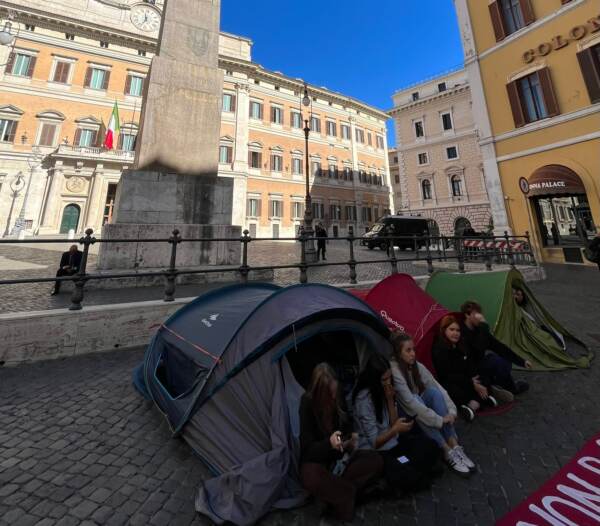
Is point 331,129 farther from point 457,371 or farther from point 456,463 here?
point 456,463

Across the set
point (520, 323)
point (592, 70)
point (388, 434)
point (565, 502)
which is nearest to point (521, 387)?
point (520, 323)

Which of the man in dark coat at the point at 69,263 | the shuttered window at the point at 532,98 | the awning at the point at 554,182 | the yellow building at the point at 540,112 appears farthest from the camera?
the shuttered window at the point at 532,98

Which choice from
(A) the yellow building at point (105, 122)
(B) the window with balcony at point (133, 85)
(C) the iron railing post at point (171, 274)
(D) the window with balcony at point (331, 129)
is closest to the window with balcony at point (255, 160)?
(A) the yellow building at point (105, 122)

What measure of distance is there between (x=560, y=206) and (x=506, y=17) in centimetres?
1010

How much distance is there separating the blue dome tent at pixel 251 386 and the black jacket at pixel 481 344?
145 centimetres

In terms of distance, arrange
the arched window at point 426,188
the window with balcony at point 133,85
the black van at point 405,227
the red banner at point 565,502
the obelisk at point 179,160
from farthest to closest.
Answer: the arched window at point 426,188 → the window with balcony at point 133,85 → the black van at point 405,227 → the obelisk at point 179,160 → the red banner at point 565,502

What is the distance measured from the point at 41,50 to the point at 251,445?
39.5 m

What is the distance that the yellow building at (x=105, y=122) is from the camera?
24.6 meters

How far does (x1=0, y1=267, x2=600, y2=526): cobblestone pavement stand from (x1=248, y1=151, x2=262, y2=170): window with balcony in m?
30.3

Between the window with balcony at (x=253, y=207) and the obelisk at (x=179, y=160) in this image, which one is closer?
the obelisk at (x=179, y=160)

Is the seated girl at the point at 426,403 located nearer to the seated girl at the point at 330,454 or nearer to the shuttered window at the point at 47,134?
the seated girl at the point at 330,454

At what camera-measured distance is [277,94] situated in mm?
34125

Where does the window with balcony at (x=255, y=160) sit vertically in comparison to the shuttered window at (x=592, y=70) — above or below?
above

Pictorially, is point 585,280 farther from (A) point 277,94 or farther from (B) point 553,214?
(A) point 277,94
